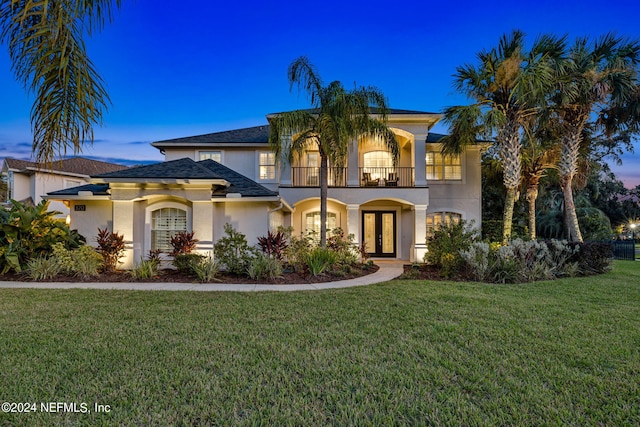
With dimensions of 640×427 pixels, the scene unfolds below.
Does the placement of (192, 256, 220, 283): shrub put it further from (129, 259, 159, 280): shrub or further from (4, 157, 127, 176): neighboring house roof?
(4, 157, 127, 176): neighboring house roof

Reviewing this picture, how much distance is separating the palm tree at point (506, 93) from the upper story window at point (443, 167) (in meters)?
2.16

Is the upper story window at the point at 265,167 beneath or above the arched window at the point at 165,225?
above

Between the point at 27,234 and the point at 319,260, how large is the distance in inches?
360

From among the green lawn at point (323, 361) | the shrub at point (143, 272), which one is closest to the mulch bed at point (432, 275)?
the green lawn at point (323, 361)

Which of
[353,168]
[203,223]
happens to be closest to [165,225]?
[203,223]

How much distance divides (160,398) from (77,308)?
4.52 m

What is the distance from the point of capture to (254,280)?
956 cm

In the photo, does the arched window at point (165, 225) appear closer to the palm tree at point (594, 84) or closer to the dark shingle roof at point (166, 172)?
the dark shingle roof at point (166, 172)

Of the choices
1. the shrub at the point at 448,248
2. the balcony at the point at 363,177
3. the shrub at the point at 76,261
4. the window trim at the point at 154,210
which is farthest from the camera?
the balcony at the point at 363,177

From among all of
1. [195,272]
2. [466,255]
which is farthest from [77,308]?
[466,255]

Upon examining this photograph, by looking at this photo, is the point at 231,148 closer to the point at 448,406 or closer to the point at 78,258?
the point at 78,258

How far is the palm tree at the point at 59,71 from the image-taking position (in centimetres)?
254

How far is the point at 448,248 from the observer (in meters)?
11.1

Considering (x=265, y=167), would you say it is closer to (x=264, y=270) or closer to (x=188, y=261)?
(x=188, y=261)
